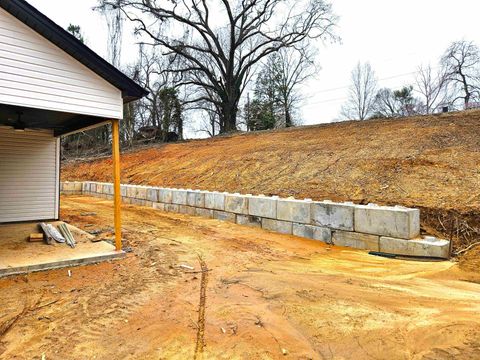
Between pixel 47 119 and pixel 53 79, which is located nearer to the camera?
pixel 53 79

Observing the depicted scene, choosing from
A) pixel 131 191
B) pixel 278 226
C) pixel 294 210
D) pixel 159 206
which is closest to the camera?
pixel 294 210

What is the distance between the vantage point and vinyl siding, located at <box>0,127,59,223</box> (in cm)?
820

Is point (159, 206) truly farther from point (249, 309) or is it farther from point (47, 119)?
point (249, 309)

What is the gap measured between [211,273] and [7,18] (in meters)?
4.78

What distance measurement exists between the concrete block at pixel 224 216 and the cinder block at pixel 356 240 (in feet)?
10.3

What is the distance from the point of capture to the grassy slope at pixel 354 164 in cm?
679

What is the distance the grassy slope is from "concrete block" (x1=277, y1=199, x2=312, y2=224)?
3.66 ft

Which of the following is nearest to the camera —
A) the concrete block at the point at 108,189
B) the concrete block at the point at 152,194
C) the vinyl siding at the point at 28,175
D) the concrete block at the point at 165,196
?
the vinyl siding at the point at 28,175

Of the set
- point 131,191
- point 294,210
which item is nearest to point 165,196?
point 131,191

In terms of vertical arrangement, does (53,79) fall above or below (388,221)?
above

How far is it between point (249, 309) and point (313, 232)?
11.8ft

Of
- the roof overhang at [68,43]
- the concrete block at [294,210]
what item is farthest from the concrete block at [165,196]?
the roof overhang at [68,43]

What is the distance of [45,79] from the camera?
488cm

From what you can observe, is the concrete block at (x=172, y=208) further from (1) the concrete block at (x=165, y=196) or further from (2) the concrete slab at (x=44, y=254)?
(2) the concrete slab at (x=44, y=254)
